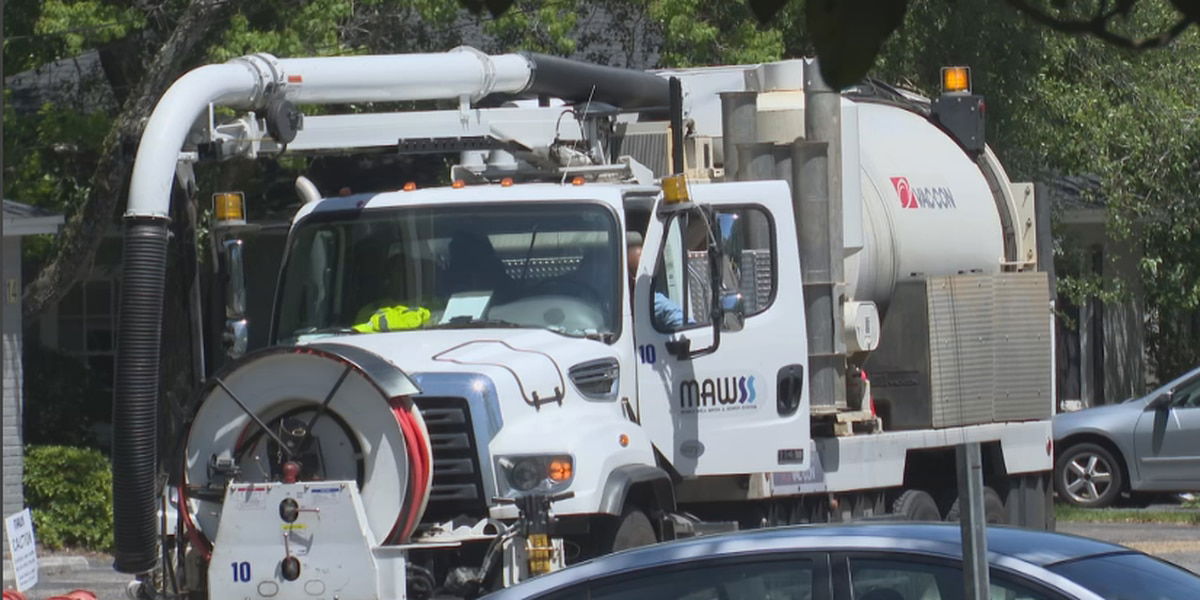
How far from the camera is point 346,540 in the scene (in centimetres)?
802

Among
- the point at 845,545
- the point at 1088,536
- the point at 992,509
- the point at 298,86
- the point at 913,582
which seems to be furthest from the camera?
the point at 1088,536

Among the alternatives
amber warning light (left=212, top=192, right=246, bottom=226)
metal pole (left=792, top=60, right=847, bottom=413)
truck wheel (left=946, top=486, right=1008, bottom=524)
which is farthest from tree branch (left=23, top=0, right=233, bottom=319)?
truck wheel (left=946, top=486, right=1008, bottom=524)

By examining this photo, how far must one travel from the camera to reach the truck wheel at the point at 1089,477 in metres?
19.3

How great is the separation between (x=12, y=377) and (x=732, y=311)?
330 inches

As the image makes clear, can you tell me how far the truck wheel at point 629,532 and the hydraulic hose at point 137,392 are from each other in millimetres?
2146

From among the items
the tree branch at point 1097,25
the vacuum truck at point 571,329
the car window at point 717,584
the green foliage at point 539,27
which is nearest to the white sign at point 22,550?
the vacuum truck at point 571,329

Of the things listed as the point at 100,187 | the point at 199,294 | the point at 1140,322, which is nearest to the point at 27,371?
the point at 100,187

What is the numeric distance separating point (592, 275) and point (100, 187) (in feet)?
19.3

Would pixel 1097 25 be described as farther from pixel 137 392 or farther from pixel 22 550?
pixel 22 550

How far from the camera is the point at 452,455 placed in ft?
27.5

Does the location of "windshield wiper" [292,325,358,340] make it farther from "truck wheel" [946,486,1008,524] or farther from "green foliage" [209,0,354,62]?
"green foliage" [209,0,354,62]

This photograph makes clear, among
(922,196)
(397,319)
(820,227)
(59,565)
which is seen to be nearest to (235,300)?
(397,319)

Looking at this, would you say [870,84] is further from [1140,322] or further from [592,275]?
[1140,322]

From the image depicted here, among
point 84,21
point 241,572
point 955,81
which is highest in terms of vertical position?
point 84,21
